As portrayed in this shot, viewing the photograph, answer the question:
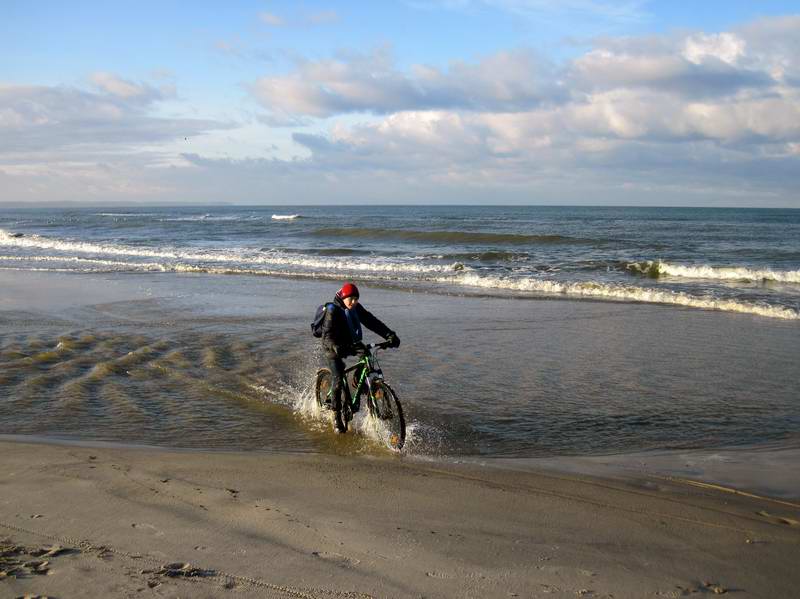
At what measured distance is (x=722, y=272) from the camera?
25.9 m

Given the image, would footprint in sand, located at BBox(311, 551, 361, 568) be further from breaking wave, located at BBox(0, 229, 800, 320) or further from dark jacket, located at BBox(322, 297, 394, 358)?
breaking wave, located at BBox(0, 229, 800, 320)

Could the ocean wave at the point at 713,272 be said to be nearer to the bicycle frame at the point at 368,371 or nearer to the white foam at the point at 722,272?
the white foam at the point at 722,272

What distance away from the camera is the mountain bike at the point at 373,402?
7117mm

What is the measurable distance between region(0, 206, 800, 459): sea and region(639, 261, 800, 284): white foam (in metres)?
0.12

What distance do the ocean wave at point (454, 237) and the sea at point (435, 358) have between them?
16.3 m

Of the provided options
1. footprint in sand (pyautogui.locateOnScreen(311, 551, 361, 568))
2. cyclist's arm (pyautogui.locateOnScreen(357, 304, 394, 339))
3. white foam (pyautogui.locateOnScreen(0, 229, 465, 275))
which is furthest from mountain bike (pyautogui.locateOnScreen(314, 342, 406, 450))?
white foam (pyautogui.locateOnScreen(0, 229, 465, 275))

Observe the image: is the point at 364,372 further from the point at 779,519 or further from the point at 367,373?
the point at 779,519

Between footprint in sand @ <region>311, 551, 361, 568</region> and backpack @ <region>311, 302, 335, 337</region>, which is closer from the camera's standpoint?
footprint in sand @ <region>311, 551, 361, 568</region>

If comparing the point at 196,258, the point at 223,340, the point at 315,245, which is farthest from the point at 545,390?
the point at 315,245

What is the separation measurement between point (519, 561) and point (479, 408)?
4.15 m

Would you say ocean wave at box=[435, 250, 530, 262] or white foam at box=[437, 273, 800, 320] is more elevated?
ocean wave at box=[435, 250, 530, 262]

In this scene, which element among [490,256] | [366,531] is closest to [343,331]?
[366,531]

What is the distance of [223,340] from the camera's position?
12.6 metres

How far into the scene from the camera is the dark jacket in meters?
7.53
